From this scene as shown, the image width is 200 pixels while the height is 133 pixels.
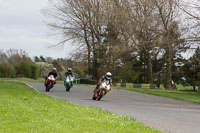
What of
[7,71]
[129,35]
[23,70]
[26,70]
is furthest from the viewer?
[23,70]

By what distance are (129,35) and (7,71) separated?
31.2 m

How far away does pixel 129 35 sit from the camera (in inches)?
1668

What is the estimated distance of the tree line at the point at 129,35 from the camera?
3691 cm

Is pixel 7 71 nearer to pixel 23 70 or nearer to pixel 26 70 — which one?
pixel 23 70

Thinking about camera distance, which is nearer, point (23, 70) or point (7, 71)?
point (7, 71)

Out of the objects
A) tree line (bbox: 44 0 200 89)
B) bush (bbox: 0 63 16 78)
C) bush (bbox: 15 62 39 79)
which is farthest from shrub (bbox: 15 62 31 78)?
tree line (bbox: 44 0 200 89)

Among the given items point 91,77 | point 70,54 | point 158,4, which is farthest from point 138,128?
point 91,77

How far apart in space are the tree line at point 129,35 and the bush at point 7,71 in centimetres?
1825

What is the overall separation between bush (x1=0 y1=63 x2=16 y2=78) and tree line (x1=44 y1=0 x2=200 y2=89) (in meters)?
18.2

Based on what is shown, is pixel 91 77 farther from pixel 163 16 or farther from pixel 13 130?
pixel 13 130

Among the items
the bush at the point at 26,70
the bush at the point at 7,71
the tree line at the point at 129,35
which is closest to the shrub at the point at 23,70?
the bush at the point at 26,70

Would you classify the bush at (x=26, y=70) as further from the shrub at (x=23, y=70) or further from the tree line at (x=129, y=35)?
the tree line at (x=129, y=35)

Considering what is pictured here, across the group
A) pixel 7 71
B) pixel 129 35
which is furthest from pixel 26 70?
pixel 129 35

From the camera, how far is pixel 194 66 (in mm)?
46750
